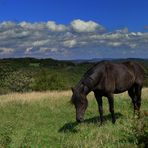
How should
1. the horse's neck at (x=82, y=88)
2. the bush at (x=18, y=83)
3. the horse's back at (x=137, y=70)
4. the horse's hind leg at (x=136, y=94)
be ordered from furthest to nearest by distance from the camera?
the bush at (x=18, y=83)
the horse's hind leg at (x=136, y=94)
the horse's back at (x=137, y=70)
the horse's neck at (x=82, y=88)

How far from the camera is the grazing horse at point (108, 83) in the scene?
41.8 ft

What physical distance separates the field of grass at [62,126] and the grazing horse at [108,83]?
2.19 ft

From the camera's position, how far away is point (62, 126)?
554 inches

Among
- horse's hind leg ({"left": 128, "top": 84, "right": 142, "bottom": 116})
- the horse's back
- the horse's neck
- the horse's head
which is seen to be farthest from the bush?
the horse's head

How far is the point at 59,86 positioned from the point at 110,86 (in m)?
24.1

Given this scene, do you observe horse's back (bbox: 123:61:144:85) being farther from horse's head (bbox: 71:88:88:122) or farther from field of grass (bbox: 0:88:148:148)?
horse's head (bbox: 71:88:88:122)

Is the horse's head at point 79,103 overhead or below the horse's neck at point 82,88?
below

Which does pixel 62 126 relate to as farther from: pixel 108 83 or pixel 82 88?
pixel 108 83

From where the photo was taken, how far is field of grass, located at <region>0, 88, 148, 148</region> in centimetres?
797

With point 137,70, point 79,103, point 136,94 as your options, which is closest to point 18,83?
point 136,94

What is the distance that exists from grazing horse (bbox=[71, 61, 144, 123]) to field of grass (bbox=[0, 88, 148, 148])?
67 centimetres

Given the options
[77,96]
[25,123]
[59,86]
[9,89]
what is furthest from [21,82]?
[77,96]

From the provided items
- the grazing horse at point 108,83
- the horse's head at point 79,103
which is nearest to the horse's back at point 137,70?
the grazing horse at point 108,83

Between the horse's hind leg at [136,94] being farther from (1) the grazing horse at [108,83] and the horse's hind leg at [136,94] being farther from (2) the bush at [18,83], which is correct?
(2) the bush at [18,83]
